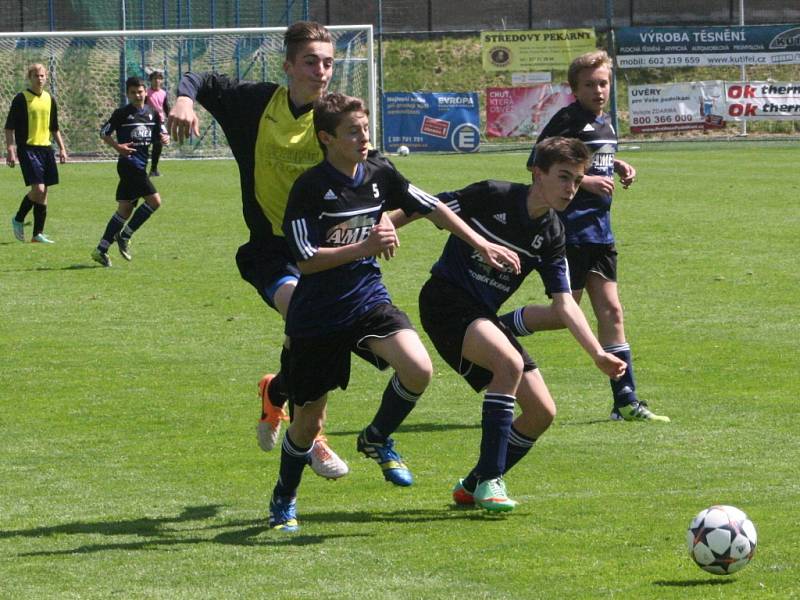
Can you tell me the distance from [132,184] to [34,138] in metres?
2.48

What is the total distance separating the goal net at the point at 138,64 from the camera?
31938 millimetres

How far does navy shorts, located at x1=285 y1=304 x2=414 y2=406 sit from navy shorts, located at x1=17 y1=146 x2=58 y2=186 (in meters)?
12.5

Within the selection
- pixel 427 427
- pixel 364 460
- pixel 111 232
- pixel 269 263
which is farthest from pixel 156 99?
pixel 269 263

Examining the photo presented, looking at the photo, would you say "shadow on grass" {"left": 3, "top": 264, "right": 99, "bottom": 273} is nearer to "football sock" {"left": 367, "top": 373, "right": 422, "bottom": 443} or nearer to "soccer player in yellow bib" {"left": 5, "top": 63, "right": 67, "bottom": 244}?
"soccer player in yellow bib" {"left": 5, "top": 63, "right": 67, "bottom": 244}

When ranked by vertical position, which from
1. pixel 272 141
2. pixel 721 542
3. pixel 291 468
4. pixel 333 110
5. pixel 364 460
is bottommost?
pixel 364 460

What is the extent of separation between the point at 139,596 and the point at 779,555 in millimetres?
2380

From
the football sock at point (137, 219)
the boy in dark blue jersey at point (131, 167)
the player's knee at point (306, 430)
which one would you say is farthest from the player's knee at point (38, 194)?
the player's knee at point (306, 430)

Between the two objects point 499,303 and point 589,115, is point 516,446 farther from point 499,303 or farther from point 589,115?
point 589,115

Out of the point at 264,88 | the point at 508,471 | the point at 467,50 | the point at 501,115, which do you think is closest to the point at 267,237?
the point at 264,88

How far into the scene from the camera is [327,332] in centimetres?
591

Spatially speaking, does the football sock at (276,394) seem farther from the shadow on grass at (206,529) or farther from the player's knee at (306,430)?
the player's knee at (306,430)

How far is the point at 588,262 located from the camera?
28.1ft

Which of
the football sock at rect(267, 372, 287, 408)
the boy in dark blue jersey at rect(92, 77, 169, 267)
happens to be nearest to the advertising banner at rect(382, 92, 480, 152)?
the boy in dark blue jersey at rect(92, 77, 169, 267)

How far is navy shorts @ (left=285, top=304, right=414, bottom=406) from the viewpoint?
5.94 meters
